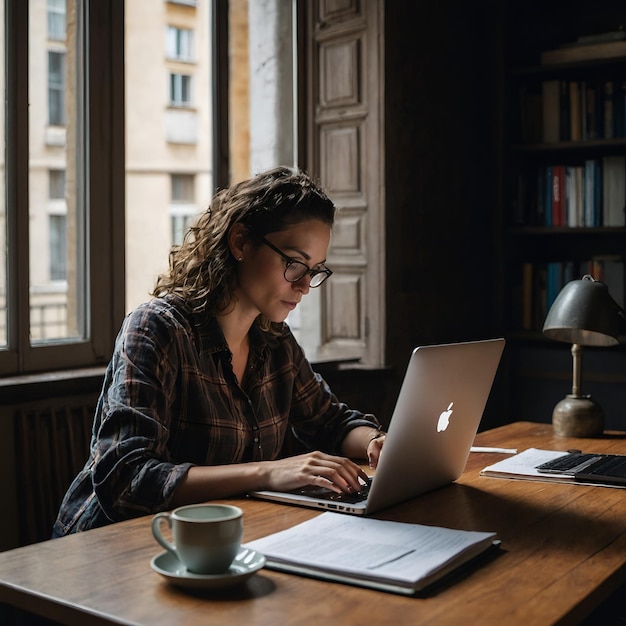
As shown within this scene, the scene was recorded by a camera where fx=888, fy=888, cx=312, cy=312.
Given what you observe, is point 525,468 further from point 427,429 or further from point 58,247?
point 58,247

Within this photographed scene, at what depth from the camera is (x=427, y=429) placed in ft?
5.15

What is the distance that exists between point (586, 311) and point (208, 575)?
1529 millimetres

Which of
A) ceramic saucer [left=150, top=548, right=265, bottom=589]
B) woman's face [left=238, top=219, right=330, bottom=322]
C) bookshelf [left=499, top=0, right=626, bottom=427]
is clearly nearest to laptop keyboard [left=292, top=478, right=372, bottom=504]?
ceramic saucer [left=150, top=548, right=265, bottom=589]

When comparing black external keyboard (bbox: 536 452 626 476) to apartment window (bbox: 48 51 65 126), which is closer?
black external keyboard (bbox: 536 452 626 476)

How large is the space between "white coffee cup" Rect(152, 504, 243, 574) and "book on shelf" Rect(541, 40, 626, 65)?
3312 millimetres

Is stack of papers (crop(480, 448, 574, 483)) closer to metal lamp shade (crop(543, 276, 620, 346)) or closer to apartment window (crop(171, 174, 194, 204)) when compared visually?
metal lamp shade (crop(543, 276, 620, 346))

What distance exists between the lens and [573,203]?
399cm

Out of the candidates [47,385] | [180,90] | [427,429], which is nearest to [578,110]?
[180,90]

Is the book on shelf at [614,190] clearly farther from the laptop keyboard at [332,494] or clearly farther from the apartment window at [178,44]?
the laptop keyboard at [332,494]

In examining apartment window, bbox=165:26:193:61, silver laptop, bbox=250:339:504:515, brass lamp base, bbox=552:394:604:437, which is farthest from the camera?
apartment window, bbox=165:26:193:61

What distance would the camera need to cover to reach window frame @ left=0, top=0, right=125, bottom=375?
2627 mm

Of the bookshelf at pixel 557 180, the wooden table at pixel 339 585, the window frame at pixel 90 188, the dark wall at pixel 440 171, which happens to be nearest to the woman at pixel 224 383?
the wooden table at pixel 339 585

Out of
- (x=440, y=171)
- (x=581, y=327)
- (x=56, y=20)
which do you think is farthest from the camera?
(x=440, y=171)

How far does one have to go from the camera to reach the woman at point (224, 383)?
1600 millimetres
